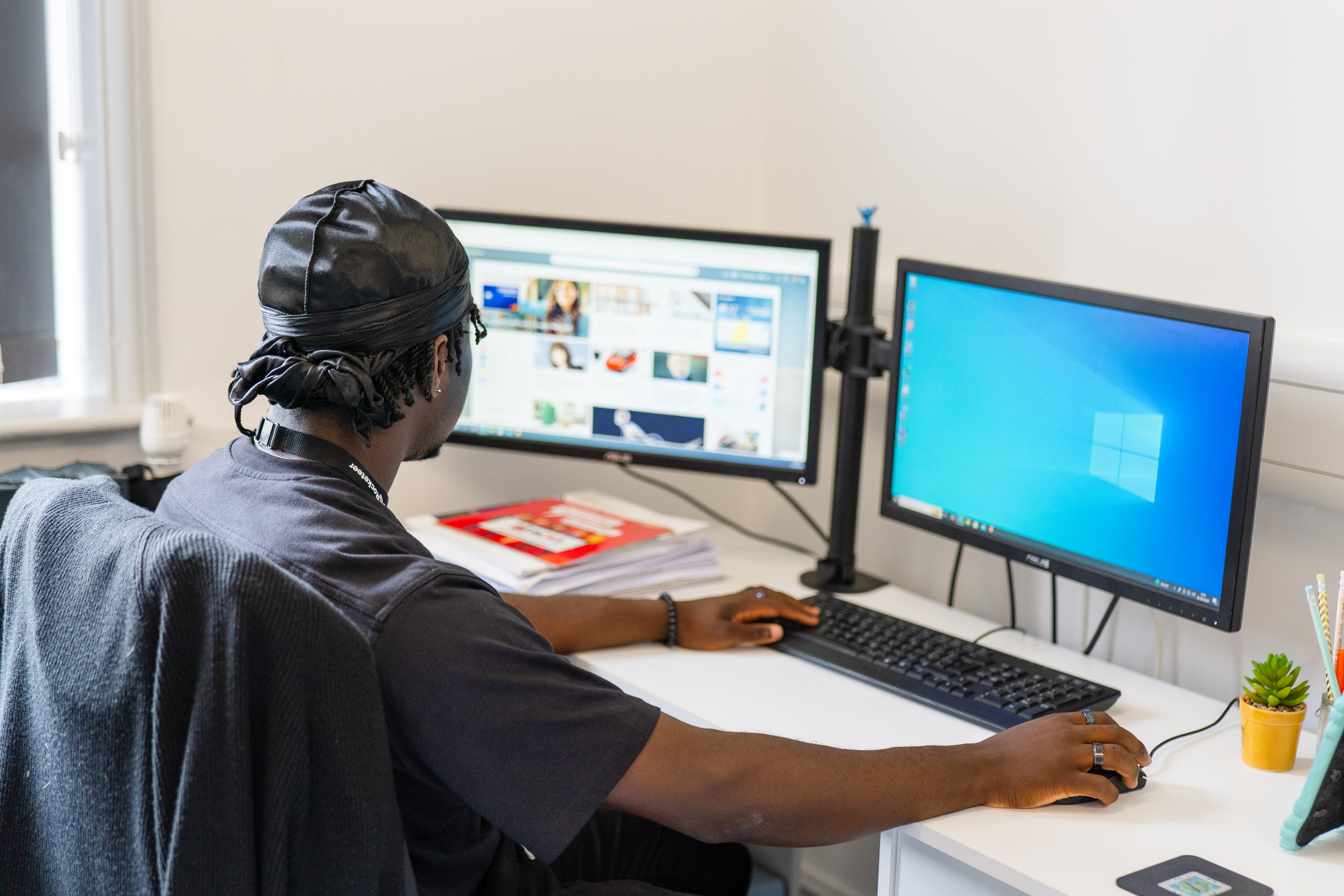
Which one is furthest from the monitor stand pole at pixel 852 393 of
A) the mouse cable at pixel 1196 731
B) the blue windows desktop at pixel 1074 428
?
the mouse cable at pixel 1196 731

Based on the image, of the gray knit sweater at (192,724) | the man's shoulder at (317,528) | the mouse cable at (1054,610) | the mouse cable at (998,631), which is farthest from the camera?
the mouse cable at (1054,610)

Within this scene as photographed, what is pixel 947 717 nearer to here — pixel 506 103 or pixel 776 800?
pixel 776 800

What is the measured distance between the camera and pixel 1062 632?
179 centimetres

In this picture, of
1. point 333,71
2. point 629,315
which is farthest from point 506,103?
point 629,315

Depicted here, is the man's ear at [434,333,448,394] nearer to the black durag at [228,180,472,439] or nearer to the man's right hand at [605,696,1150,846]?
the black durag at [228,180,472,439]

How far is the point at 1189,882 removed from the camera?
1043 millimetres

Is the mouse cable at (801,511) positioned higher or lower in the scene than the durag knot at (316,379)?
lower

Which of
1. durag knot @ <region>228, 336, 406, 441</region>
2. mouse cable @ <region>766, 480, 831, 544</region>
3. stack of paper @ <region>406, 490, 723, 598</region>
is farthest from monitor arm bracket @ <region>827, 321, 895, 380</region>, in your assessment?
durag knot @ <region>228, 336, 406, 441</region>

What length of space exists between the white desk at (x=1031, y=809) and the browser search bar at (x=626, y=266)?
0.46 m

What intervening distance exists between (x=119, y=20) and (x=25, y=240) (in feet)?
1.08

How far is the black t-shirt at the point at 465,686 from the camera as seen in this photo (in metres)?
0.96

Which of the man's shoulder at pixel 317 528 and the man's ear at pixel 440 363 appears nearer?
the man's shoulder at pixel 317 528

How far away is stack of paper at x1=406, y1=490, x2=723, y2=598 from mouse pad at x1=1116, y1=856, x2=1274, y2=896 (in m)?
0.82

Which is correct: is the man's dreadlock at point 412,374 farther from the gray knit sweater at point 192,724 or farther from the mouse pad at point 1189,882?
the mouse pad at point 1189,882
